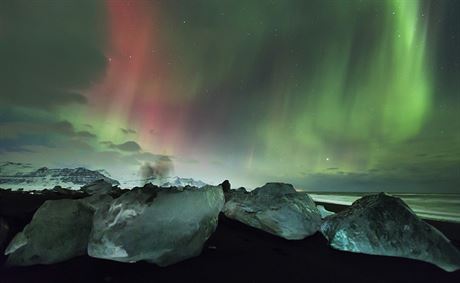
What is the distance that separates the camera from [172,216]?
434 centimetres

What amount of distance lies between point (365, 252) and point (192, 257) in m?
3.21

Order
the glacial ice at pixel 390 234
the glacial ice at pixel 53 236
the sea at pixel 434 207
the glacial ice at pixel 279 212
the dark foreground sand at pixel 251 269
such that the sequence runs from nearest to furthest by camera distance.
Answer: the dark foreground sand at pixel 251 269 < the glacial ice at pixel 53 236 < the glacial ice at pixel 390 234 < the glacial ice at pixel 279 212 < the sea at pixel 434 207

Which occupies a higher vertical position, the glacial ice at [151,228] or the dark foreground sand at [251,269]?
the glacial ice at [151,228]

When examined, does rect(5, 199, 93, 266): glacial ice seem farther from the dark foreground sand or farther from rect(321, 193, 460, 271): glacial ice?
rect(321, 193, 460, 271): glacial ice

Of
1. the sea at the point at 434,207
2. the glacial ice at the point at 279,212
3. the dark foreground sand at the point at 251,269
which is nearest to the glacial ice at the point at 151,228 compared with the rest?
the dark foreground sand at the point at 251,269

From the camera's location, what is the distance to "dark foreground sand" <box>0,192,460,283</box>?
334 centimetres

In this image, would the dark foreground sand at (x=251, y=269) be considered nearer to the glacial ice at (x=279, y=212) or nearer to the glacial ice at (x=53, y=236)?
the glacial ice at (x=53, y=236)

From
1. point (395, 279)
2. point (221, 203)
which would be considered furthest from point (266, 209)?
point (395, 279)

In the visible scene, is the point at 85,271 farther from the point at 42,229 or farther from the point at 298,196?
the point at 298,196

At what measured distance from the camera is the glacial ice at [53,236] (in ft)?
12.6

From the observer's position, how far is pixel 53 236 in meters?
4.09

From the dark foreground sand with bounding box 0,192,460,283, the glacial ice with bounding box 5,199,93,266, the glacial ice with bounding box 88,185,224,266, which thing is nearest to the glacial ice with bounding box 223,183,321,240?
the dark foreground sand with bounding box 0,192,460,283

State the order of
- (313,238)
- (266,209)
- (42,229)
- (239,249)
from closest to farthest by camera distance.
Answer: (42,229)
(239,249)
(313,238)
(266,209)

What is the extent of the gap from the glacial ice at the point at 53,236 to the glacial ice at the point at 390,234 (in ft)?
15.3
